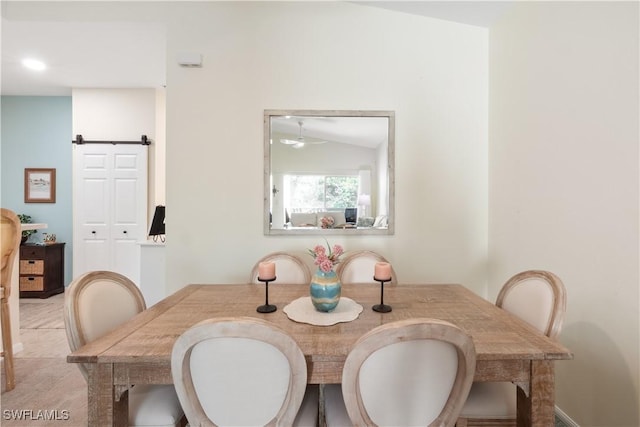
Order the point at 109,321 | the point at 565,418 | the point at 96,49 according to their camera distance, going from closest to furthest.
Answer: the point at 109,321, the point at 565,418, the point at 96,49

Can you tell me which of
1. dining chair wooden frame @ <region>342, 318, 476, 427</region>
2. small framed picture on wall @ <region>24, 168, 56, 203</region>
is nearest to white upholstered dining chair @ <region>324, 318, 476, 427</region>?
dining chair wooden frame @ <region>342, 318, 476, 427</region>

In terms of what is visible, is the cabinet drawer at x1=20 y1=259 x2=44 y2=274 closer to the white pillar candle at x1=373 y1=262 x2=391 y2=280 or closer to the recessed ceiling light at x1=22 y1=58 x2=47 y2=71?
the recessed ceiling light at x1=22 y1=58 x2=47 y2=71

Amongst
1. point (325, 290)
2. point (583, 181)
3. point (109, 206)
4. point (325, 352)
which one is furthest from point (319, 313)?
point (109, 206)

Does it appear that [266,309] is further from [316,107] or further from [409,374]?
[316,107]

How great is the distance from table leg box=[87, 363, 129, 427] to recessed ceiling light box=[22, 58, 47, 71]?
3907 millimetres

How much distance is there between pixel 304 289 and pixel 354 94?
5.34 ft

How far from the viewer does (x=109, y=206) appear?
3920mm

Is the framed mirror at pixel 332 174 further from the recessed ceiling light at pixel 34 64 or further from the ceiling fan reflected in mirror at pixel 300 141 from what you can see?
the recessed ceiling light at pixel 34 64

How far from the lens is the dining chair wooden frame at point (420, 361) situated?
800mm

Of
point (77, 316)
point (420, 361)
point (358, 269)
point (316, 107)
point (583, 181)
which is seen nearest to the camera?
point (420, 361)

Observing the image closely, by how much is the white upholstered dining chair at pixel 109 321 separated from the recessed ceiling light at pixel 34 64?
11.3 ft

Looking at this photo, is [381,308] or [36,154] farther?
[36,154]

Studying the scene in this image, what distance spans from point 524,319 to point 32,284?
209 inches

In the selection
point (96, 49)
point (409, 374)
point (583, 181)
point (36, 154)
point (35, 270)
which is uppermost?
point (96, 49)
